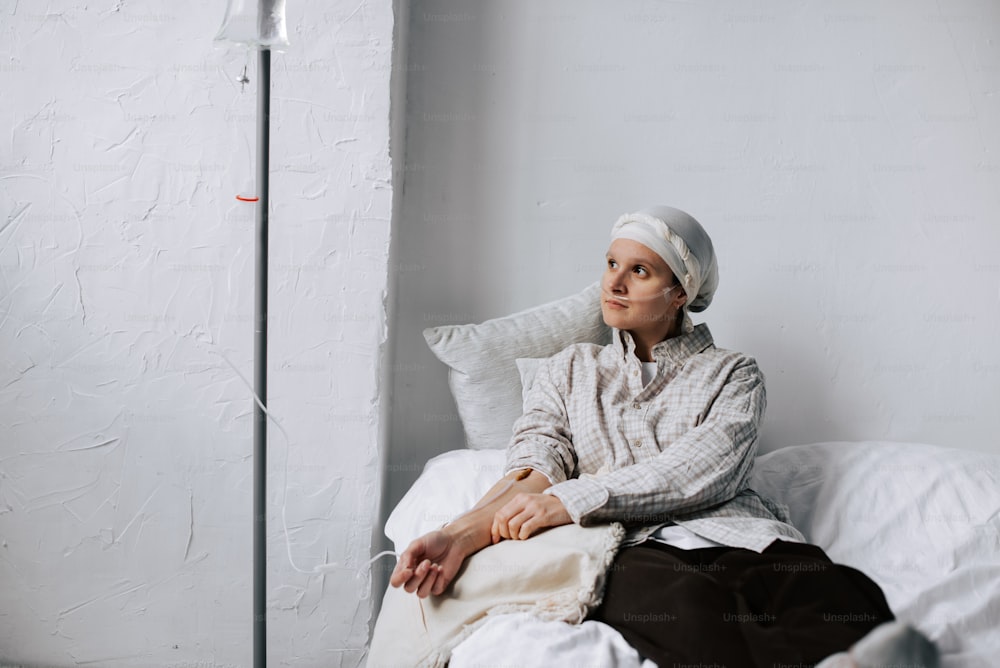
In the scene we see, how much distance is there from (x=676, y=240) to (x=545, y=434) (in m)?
0.49

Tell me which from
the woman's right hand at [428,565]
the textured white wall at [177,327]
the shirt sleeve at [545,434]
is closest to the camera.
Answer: the woman's right hand at [428,565]

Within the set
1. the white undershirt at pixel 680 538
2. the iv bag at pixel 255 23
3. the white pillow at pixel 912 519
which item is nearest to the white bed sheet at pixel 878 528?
the white pillow at pixel 912 519

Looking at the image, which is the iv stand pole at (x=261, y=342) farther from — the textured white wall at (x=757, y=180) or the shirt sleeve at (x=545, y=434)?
the textured white wall at (x=757, y=180)

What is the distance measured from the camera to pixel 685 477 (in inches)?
62.7

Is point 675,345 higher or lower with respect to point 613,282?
lower

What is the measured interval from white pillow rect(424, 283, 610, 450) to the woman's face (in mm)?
271

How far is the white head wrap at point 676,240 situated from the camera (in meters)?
1.79

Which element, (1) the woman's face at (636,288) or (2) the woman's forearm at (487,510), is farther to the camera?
(1) the woman's face at (636,288)

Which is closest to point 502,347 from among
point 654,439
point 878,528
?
point 654,439

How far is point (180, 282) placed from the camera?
1.99 m

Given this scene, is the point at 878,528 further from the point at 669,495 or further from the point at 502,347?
the point at 502,347

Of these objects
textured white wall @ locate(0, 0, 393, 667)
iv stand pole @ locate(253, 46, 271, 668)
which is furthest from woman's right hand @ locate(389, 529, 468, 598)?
textured white wall @ locate(0, 0, 393, 667)

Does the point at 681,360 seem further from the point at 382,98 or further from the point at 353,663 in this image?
the point at 353,663

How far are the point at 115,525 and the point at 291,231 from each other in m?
0.83
